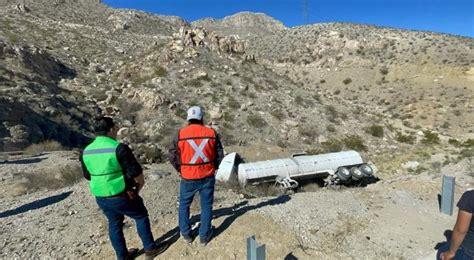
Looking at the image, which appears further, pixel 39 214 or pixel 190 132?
pixel 39 214

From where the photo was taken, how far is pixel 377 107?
119 feet

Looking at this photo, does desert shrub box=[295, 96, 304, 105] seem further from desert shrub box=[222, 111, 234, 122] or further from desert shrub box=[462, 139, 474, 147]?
desert shrub box=[462, 139, 474, 147]

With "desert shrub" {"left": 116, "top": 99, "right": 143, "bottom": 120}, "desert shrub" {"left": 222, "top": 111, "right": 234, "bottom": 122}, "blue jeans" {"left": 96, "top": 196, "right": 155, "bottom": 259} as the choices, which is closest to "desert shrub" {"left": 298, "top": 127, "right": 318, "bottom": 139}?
A: "desert shrub" {"left": 222, "top": 111, "right": 234, "bottom": 122}

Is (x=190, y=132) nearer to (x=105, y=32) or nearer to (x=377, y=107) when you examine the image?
(x=377, y=107)

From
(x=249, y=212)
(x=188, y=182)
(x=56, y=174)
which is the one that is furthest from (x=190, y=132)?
(x=56, y=174)

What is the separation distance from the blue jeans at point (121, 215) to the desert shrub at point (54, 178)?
5376mm

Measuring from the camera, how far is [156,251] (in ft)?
18.8

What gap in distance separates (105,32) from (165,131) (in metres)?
28.0

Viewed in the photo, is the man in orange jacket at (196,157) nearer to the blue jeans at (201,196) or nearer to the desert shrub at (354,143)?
the blue jeans at (201,196)

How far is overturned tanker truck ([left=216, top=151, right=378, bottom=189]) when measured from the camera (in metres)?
11.9

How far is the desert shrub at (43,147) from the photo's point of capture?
14.3 m

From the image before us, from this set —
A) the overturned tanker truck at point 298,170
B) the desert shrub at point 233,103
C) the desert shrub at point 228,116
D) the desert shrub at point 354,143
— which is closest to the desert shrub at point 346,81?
the desert shrub at point 354,143

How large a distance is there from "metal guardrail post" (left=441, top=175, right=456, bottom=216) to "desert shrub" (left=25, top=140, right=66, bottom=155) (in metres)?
A: 13.9

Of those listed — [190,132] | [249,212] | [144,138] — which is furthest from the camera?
[144,138]
